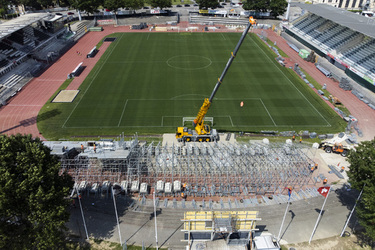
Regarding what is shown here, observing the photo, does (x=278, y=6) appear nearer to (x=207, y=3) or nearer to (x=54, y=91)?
(x=207, y=3)

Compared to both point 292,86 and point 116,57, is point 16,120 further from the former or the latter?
point 292,86

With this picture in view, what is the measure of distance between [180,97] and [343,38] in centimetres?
6031

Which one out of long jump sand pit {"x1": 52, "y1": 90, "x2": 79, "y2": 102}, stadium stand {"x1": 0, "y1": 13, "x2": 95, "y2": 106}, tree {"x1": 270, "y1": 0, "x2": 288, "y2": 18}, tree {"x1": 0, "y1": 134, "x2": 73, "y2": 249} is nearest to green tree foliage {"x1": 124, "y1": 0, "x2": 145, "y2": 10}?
stadium stand {"x1": 0, "y1": 13, "x2": 95, "y2": 106}

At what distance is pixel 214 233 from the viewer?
96.5ft

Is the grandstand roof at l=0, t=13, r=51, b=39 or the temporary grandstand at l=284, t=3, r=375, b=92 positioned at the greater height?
the grandstand roof at l=0, t=13, r=51, b=39

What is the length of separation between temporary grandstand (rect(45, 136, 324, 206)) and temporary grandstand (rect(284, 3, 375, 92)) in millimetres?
42688

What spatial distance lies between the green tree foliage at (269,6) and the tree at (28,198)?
12405 cm

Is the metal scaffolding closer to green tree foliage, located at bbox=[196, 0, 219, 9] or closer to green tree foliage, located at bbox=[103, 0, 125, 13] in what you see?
green tree foliage, located at bbox=[103, 0, 125, 13]

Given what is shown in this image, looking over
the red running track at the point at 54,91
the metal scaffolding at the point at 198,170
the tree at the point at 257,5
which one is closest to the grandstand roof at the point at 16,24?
the red running track at the point at 54,91

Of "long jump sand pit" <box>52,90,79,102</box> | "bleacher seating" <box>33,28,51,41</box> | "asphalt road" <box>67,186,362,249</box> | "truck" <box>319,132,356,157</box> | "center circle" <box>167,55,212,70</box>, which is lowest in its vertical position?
"asphalt road" <box>67,186,362,249</box>

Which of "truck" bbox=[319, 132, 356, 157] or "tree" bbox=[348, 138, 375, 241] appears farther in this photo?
"truck" bbox=[319, 132, 356, 157]

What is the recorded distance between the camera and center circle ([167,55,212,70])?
78.4 meters

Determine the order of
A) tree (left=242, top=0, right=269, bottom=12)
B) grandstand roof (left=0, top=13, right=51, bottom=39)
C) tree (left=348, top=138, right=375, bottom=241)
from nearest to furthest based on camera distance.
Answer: tree (left=348, top=138, right=375, bottom=241) → grandstand roof (left=0, top=13, right=51, bottom=39) → tree (left=242, top=0, right=269, bottom=12)

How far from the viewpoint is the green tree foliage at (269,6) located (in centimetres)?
12188
